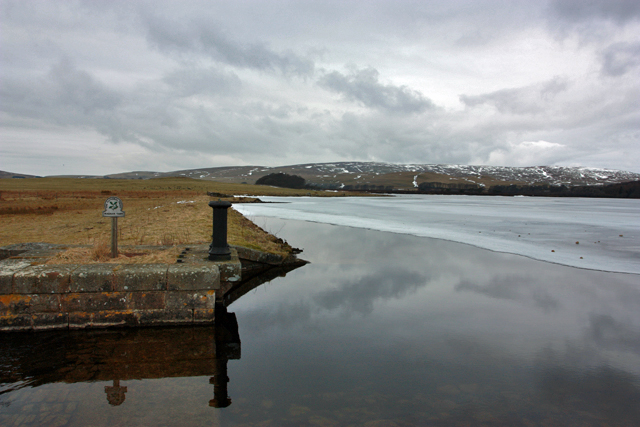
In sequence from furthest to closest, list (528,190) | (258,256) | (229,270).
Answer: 1. (528,190)
2. (258,256)
3. (229,270)

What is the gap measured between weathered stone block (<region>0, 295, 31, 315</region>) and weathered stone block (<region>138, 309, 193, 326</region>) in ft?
4.97

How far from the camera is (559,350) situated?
5969 mm

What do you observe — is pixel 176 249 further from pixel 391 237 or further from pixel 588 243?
pixel 588 243

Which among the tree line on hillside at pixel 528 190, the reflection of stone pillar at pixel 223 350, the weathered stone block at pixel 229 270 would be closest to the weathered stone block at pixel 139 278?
the reflection of stone pillar at pixel 223 350

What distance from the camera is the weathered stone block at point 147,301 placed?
589 centimetres

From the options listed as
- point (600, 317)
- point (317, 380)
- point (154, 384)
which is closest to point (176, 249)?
point (154, 384)

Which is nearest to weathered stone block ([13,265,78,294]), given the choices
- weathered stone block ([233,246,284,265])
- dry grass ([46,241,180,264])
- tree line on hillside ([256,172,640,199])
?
dry grass ([46,241,180,264])

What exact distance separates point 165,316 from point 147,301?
13.9 inches

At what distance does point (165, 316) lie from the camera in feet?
19.7

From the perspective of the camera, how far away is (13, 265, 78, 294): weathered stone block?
545 cm

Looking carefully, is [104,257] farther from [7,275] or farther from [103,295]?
[7,275]

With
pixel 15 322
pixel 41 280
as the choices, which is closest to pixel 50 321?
pixel 15 322

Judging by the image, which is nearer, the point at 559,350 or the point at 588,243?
the point at 559,350

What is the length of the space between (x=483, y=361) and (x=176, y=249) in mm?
5952
